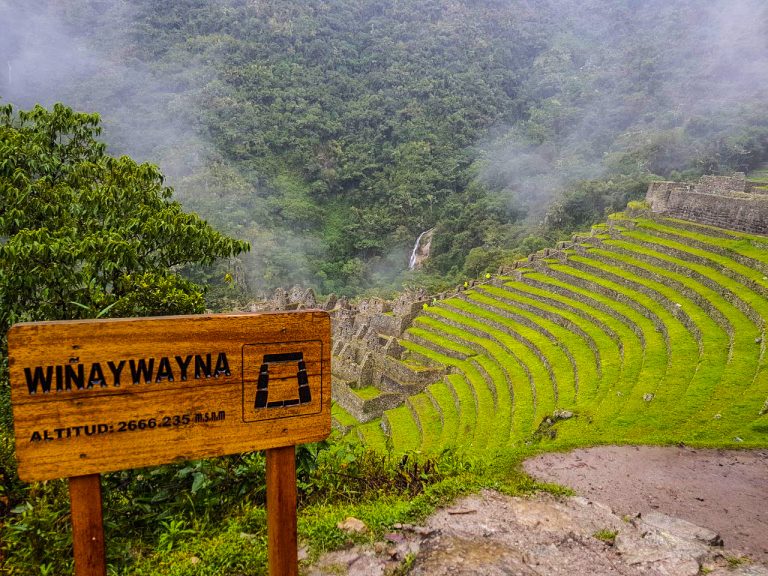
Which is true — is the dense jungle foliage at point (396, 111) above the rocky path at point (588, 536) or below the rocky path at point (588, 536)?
above

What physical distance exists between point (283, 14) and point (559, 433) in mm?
89326

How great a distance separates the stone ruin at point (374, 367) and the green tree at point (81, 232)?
21.4 ft

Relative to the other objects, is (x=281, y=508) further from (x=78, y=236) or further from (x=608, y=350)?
(x=608, y=350)

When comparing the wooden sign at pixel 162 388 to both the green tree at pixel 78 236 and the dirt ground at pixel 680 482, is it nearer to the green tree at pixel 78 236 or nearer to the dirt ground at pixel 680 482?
the green tree at pixel 78 236

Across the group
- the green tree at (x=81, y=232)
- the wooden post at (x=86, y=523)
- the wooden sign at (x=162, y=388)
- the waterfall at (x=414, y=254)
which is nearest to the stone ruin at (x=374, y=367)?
the green tree at (x=81, y=232)

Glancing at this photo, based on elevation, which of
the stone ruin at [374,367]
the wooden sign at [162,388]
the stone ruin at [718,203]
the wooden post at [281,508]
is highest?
the stone ruin at [718,203]

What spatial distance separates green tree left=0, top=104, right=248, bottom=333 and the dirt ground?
15.2 feet

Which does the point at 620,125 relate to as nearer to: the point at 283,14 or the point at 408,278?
the point at 408,278

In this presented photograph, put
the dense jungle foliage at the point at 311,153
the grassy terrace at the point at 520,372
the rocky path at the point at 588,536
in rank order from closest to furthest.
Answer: the rocky path at the point at 588,536, the dense jungle foliage at the point at 311,153, the grassy terrace at the point at 520,372

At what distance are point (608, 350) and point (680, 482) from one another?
665 centimetres

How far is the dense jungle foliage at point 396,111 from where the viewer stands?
43.8m

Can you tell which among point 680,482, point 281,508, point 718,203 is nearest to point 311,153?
point 718,203

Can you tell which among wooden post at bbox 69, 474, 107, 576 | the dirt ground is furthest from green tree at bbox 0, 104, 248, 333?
the dirt ground

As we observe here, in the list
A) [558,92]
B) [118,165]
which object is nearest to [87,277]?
[118,165]
